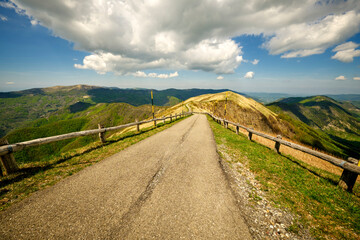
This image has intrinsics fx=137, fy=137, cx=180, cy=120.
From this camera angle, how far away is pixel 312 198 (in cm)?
491

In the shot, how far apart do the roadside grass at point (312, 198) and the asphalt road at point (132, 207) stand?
183 cm

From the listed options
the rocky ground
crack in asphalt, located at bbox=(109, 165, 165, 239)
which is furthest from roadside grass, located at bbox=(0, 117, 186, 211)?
the rocky ground

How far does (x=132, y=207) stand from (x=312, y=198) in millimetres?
6183

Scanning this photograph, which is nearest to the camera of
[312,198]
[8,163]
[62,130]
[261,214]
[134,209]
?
[134,209]

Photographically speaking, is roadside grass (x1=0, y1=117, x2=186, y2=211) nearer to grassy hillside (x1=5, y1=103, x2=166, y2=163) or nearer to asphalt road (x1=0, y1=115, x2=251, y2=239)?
asphalt road (x1=0, y1=115, x2=251, y2=239)

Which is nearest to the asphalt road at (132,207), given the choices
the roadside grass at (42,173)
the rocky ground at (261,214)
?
the rocky ground at (261,214)

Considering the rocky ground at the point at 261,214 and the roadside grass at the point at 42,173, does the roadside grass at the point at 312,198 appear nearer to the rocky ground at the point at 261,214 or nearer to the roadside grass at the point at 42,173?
the rocky ground at the point at 261,214

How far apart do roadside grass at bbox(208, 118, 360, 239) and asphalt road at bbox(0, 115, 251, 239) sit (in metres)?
1.83

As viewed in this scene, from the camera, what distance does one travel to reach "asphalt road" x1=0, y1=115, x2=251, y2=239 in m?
3.20

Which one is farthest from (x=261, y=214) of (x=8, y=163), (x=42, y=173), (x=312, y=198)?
(x=8, y=163)

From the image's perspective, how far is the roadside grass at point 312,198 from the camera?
374 centimetres

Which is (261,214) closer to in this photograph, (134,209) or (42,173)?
(134,209)

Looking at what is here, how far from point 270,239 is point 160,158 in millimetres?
5037

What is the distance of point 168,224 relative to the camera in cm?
346
